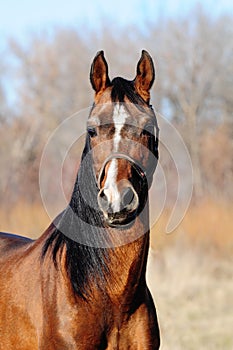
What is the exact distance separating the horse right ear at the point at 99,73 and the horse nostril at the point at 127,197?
2.51ft

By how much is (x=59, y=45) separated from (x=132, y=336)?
35.2 m

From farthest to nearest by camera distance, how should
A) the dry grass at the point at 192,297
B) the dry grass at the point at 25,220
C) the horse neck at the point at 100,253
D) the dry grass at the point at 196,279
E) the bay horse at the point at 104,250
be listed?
the dry grass at the point at 25,220, the dry grass at the point at 196,279, the dry grass at the point at 192,297, the horse neck at the point at 100,253, the bay horse at the point at 104,250

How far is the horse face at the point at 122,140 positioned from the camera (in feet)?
11.4

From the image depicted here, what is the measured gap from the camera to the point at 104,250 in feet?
12.8

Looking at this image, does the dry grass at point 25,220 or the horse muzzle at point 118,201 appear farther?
the dry grass at point 25,220

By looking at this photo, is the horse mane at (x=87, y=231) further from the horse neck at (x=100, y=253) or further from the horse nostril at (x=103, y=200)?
the horse nostril at (x=103, y=200)

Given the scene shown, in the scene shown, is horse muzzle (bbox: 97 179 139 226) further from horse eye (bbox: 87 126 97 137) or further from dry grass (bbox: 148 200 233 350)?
dry grass (bbox: 148 200 233 350)

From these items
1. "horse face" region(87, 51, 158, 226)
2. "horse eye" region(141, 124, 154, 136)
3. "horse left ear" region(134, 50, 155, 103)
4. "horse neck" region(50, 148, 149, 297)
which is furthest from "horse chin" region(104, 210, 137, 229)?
"horse left ear" region(134, 50, 155, 103)

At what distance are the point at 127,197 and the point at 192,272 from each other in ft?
31.4

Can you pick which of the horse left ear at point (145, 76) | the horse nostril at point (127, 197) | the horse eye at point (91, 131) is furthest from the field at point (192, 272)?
the horse nostril at point (127, 197)

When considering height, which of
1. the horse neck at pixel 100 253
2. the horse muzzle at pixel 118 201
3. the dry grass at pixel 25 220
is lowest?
the horse neck at pixel 100 253

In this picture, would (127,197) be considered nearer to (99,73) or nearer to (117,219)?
(117,219)

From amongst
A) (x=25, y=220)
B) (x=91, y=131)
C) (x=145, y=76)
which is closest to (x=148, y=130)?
(x=91, y=131)

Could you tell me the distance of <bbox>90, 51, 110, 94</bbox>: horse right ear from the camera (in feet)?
13.1
